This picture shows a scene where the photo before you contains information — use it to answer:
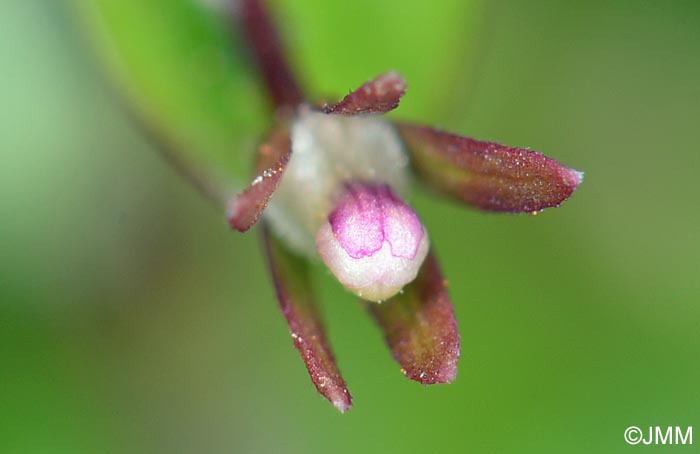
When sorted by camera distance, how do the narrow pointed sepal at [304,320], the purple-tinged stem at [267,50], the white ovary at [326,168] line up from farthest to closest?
the purple-tinged stem at [267,50], the white ovary at [326,168], the narrow pointed sepal at [304,320]

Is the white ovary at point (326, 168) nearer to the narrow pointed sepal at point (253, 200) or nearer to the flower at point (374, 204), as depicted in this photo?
the flower at point (374, 204)

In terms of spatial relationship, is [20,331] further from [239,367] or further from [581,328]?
[581,328]

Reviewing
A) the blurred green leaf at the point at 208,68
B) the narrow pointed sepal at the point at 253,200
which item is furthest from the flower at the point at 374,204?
the blurred green leaf at the point at 208,68

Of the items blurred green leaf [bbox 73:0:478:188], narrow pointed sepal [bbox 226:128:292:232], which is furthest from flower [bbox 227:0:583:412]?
blurred green leaf [bbox 73:0:478:188]

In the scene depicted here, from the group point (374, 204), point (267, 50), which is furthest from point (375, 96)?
point (267, 50)

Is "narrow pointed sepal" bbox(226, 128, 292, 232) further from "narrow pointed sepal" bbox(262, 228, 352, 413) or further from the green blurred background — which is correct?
the green blurred background

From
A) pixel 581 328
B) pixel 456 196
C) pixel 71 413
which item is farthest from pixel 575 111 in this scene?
pixel 71 413

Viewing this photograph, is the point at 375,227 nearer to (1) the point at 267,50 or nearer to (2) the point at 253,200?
(2) the point at 253,200
